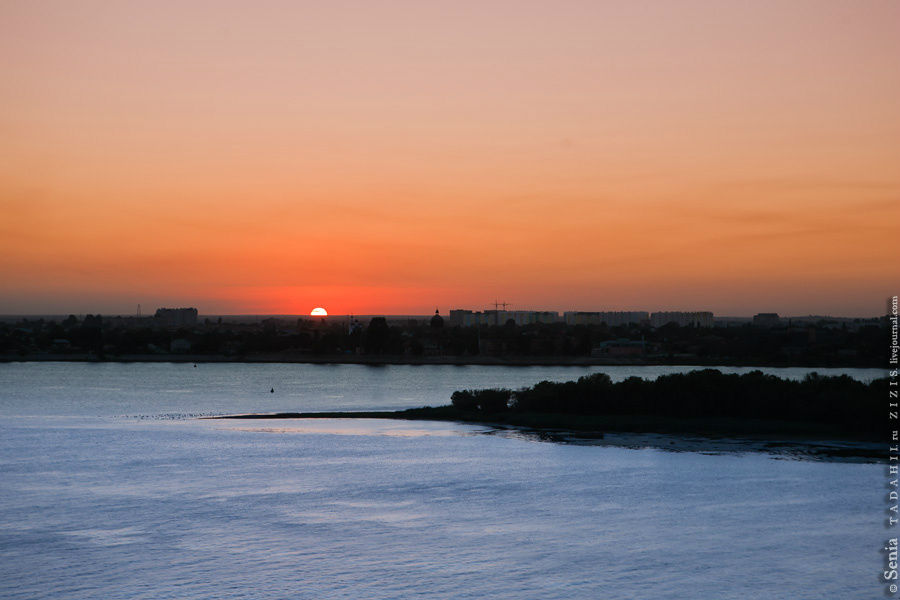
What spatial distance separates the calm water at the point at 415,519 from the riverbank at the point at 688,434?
82.7 inches

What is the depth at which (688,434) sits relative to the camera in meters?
43.2

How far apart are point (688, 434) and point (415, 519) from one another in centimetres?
2216

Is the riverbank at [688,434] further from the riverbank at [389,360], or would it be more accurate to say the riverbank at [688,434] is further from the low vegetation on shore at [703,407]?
the riverbank at [389,360]

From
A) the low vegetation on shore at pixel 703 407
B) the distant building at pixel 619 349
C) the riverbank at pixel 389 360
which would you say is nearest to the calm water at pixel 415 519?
the low vegetation on shore at pixel 703 407

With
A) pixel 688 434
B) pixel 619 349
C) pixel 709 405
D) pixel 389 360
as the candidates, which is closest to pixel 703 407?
pixel 709 405

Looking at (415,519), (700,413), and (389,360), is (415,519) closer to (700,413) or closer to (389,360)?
(700,413)

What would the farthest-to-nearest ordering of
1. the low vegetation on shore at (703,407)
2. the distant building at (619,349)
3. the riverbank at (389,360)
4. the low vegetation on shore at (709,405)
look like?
1. the distant building at (619,349)
2. the riverbank at (389,360)
3. the low vegetation on shore at (709,405)
4. the low vegetation on shore at (703,407)

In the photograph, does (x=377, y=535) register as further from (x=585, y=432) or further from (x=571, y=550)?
(x=585, y=432)

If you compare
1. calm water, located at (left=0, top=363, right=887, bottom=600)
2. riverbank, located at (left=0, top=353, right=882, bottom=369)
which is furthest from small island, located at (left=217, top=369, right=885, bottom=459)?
riverbank, located at (left=0, top=353, right=882, bottom=369)

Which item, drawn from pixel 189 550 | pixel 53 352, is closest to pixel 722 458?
pixel 189 550

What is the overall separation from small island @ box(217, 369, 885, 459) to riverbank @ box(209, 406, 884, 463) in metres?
0.04

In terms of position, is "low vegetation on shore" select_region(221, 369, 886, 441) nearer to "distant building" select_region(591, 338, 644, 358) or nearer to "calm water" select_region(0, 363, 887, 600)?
"calm water" select_region(0, 363, 887, 600)

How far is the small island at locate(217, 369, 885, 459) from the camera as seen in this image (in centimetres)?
4100

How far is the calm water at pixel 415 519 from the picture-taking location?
61.4 feet
